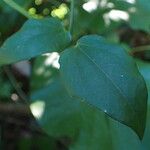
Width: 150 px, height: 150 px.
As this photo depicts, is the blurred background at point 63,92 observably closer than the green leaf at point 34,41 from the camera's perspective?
No

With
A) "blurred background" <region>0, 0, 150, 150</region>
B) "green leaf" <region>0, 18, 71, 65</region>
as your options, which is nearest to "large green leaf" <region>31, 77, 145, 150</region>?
"blurred background" <region>0, 0, 150, 150</region>

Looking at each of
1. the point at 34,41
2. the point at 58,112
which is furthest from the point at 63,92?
the point at 34,41

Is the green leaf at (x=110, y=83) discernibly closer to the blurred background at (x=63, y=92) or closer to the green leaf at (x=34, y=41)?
the green leaf at (x=34, y=41)

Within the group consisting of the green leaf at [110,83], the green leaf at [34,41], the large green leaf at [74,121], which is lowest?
the large green leaf at [74,121]

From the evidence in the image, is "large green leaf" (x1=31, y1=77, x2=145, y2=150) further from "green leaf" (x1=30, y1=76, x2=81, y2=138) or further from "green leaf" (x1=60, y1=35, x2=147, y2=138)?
"green leaf" (x1=60, y1=35, x2=147, y2=138)

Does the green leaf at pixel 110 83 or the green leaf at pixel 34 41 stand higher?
the green leaf at pixel 34 41

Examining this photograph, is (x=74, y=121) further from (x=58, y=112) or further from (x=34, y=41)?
(x=34, y=41)

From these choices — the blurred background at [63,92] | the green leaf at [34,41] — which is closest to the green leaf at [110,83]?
the green leaf at [34,41]
